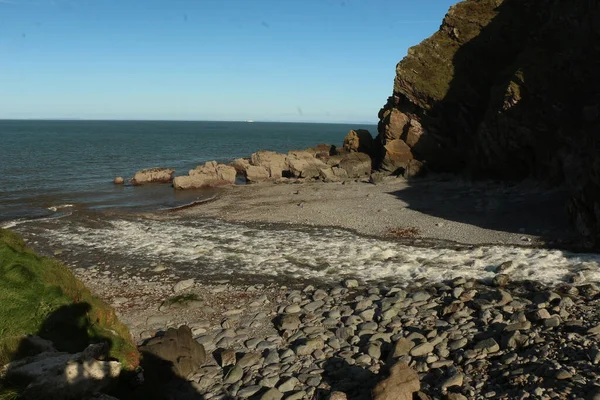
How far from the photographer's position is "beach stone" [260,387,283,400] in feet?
37.9

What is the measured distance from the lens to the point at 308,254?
79.5 feet

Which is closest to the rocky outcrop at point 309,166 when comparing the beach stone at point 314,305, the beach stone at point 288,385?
the beach stone at point 314,305

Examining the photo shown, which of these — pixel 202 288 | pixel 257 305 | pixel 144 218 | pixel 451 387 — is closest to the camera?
pixel 451 387

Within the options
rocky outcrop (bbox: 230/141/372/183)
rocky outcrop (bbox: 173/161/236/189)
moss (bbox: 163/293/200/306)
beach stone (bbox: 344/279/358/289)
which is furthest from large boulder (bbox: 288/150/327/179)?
moss (bbox: 163/293/200/306)

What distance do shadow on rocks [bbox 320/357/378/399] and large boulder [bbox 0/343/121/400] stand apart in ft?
16.8

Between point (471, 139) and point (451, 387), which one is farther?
point (471, 139)

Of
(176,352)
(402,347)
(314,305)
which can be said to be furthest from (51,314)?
(402,347)

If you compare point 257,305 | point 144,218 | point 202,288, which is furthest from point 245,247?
point 144,218

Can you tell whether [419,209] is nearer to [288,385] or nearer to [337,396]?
[288,385]

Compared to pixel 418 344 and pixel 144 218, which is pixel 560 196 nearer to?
pixel 418 344

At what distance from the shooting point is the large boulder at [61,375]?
9273mm

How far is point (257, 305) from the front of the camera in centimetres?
1784

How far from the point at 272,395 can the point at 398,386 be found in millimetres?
2994

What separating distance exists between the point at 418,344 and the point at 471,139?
1375 inches
